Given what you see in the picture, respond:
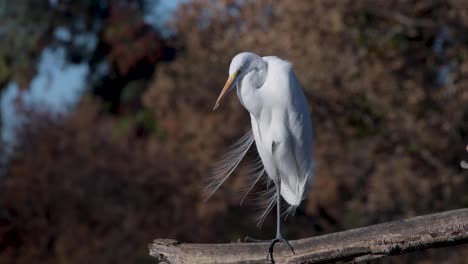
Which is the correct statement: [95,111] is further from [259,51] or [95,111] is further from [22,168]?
[259,51]

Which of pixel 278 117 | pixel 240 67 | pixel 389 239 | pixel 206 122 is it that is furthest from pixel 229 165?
pixel 206 122

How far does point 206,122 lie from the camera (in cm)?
1192

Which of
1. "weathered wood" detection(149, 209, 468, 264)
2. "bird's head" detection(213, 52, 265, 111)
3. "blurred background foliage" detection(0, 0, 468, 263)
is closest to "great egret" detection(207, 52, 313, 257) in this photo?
"bird's head" detection(213, 52, 265, 111)

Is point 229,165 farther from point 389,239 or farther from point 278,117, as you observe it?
point 389,239

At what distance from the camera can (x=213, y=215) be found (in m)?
13.2

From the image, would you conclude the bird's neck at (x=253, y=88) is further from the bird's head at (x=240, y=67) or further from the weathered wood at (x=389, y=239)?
the weathered wood at (x=389, y=239)

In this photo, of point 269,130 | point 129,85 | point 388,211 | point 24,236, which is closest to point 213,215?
point 24,236

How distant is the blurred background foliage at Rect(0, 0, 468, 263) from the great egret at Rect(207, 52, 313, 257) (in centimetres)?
393

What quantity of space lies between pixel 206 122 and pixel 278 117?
766 cm

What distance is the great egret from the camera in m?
4.18

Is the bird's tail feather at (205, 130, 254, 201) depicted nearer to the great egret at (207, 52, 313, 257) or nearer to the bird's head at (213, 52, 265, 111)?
the great egret at (207, 52, 313, 257)

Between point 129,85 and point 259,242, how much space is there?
14.1m

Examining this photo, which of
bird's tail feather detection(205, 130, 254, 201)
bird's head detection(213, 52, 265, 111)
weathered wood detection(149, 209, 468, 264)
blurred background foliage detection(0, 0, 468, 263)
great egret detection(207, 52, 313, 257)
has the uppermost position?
bird's head detection(213, 52, 265, 111)

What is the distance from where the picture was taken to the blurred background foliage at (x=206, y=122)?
8719 millimetres
